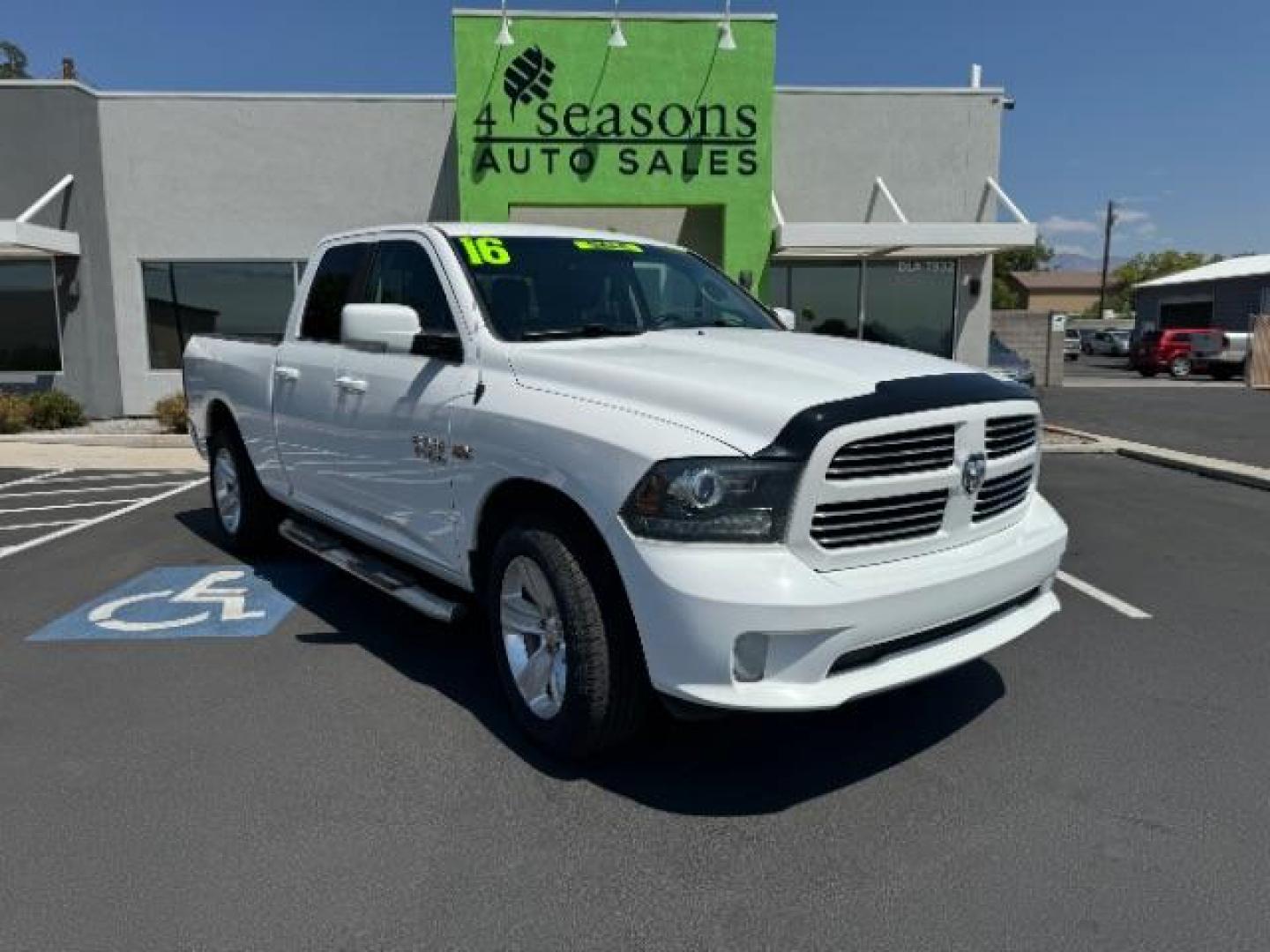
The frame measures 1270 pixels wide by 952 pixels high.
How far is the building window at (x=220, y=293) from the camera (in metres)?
16.1

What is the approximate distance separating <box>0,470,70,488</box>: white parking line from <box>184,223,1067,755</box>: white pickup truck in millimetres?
7391

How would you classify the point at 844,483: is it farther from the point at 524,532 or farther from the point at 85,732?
the point at 85,732

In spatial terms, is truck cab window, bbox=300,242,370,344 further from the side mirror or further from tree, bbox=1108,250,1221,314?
tree, bbox=1108,250,1221,314

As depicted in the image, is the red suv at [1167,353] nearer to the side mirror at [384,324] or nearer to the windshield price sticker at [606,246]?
the windshield price sticker at [606,246]

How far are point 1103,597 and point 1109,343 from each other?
48778mm

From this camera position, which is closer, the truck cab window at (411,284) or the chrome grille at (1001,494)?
the chrome grille at (1001,494)

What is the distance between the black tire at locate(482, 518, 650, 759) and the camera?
3217 mm

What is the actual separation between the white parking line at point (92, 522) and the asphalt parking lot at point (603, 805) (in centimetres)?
235

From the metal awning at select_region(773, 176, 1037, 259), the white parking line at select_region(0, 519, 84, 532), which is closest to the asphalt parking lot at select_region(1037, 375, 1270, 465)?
the metal awning at select_region(773, 176, 1037, 259)

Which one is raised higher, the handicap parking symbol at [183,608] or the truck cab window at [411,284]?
the truck cab window at [411,284]

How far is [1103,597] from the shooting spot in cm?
578

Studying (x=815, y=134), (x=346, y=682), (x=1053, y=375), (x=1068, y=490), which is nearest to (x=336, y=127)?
(x=815, y=134)

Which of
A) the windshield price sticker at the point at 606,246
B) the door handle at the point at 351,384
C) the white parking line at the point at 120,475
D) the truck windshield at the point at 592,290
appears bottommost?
the white parking line at the point at 120,475

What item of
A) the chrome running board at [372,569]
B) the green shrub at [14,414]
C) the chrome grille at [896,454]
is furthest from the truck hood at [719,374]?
the green shrub at [14,414]
